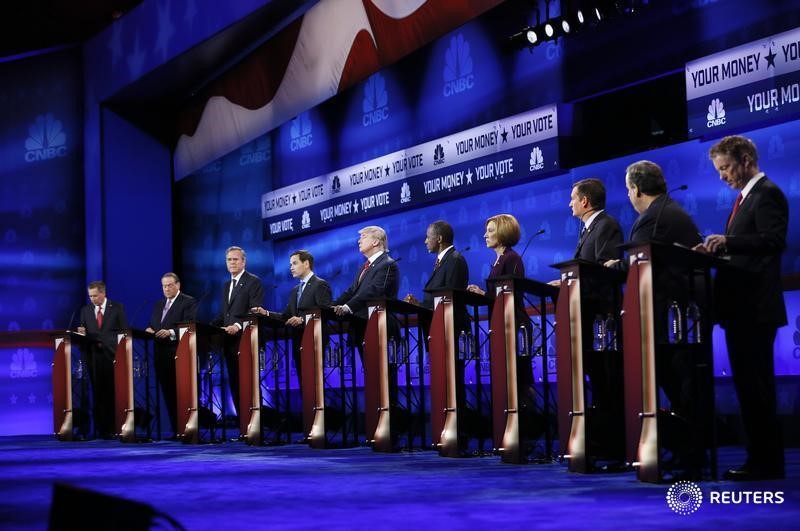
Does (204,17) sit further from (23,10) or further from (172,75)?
(23,10)

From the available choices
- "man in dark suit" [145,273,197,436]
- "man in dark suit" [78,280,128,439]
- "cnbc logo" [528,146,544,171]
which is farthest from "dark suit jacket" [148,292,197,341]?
"cnbc logo" [528,146,544,171]

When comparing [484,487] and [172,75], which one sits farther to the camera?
[172,75]

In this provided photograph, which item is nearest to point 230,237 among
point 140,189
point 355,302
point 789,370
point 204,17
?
point 140,189

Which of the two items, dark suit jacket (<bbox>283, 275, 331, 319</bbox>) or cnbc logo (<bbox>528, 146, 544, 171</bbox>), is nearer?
cnbc logo (<bbox>528, 146, 544, 171</bbox>)

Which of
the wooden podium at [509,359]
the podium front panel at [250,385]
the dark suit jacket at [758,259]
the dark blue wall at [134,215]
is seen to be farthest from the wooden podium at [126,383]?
the dark suit jacket at [758,259]

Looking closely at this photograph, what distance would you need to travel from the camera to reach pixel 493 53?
10.3 meters

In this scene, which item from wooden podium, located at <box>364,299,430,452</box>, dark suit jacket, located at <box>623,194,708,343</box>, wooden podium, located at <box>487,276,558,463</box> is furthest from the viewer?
wooden podium, located at <box>364,299,430,452</box>

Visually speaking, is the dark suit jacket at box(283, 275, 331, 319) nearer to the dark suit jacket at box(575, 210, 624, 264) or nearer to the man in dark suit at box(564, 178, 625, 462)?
the dark suit jacket at box(575, 210, 624, 264)

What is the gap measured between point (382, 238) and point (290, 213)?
4243mm

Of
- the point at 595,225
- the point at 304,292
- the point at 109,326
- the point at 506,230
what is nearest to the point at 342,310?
the point at 304,292

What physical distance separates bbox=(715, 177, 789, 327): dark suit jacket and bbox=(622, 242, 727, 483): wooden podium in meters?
0.10

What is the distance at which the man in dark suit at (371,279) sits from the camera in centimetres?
851

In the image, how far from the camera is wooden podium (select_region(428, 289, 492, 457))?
713 centimetres

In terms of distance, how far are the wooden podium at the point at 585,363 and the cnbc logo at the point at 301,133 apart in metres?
7.39
